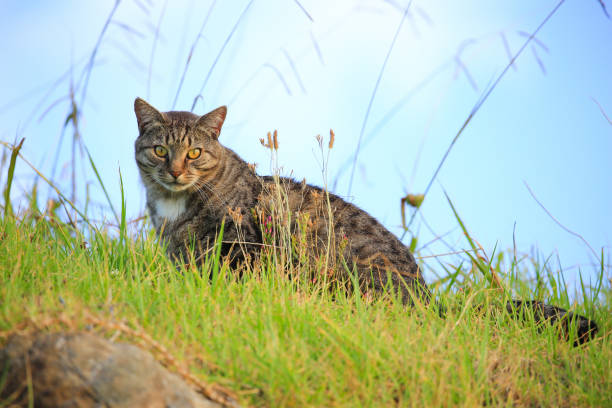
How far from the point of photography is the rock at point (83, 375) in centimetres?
209

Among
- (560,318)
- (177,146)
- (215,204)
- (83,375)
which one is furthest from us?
(215,204)

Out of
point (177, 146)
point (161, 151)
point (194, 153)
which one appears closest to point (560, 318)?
point (194, 153)

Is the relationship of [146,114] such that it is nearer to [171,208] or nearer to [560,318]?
[171,208]

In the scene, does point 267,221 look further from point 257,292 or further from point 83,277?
point 83,277

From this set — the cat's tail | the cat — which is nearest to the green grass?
the cat's tail

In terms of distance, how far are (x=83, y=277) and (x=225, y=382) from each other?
→ 1434mm

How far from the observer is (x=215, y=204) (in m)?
4.78

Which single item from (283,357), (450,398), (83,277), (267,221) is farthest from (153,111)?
(450,398)

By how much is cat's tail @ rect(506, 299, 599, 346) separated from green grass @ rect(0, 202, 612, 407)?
0.10 m

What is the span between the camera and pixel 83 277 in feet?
10.9

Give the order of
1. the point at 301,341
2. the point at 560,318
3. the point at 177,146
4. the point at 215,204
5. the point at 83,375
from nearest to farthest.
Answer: the point at 83,375 → the point at 301,341 → the point at 560,318 → the point at 177,146 → the point at 215,204

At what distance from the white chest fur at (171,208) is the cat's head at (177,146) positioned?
0.12 m

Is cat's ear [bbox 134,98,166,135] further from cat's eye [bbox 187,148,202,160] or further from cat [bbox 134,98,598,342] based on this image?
cat's eye [bbox 187,148,202,160]

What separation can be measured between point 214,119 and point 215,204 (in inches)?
31.2
